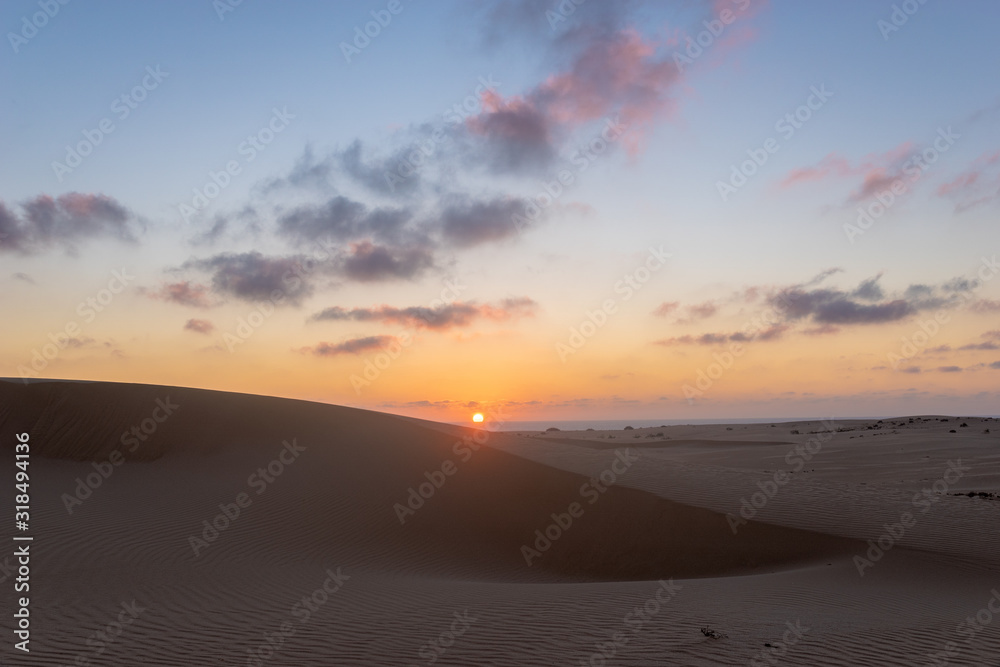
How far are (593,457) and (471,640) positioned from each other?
14.0 metres

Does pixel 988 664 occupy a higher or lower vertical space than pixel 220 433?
lower

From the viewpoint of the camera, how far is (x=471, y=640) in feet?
21.7

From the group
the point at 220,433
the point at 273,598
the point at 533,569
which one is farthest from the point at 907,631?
the point at 220,433

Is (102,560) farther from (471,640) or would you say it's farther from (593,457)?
(593,457)

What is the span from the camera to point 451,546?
1348 centimetres

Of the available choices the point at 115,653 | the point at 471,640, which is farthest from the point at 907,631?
the point at 115,653

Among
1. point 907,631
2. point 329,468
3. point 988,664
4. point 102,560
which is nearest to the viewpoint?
point 988,664

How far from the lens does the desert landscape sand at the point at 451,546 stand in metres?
6.66

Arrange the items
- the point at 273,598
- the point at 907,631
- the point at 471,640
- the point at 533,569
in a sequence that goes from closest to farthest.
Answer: the point at 471,640 < the point at 907,631 < the point at 273,598 < the point at 533,569

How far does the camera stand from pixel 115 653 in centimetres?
619

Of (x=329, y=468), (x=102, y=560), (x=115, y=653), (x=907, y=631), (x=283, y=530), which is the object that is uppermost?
(x=329, y=468)

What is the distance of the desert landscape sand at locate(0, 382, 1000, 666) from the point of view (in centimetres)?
666

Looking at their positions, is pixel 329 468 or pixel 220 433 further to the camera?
pixel 220 433

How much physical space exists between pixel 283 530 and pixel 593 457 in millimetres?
10195
